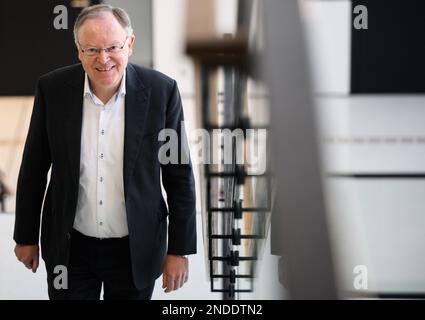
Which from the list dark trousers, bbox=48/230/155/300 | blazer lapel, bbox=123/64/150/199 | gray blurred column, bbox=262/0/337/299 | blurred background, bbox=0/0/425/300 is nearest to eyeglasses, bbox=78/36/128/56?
blazer lapel, bbox=123/64/150/199

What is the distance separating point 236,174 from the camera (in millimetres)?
2369

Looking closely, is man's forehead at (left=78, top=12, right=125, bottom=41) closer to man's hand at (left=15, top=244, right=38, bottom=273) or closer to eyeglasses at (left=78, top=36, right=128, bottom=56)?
eyeglasses at (left=78, top=36, right=128, bottom=56)

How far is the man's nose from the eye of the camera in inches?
67.8

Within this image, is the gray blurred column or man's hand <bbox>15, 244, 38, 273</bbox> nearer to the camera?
the gray blurred column

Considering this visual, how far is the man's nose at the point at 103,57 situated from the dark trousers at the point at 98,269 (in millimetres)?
541

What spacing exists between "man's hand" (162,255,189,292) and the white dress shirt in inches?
6.8

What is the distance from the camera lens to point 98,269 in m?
1.82

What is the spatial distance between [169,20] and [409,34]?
1516 mm

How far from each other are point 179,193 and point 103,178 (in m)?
0.24

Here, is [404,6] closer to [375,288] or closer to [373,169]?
[373,169]

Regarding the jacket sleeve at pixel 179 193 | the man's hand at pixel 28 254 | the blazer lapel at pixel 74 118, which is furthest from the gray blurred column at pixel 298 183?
the man's hand at pixel 28 254

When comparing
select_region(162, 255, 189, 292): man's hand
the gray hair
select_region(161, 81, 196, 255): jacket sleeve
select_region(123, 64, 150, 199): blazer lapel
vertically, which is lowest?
select_region(162, 255, 189, 292): man's hand

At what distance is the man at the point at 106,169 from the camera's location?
1.78m

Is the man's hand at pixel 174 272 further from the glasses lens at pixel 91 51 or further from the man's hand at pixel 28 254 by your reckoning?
the glasses lens at pixel 91 51
